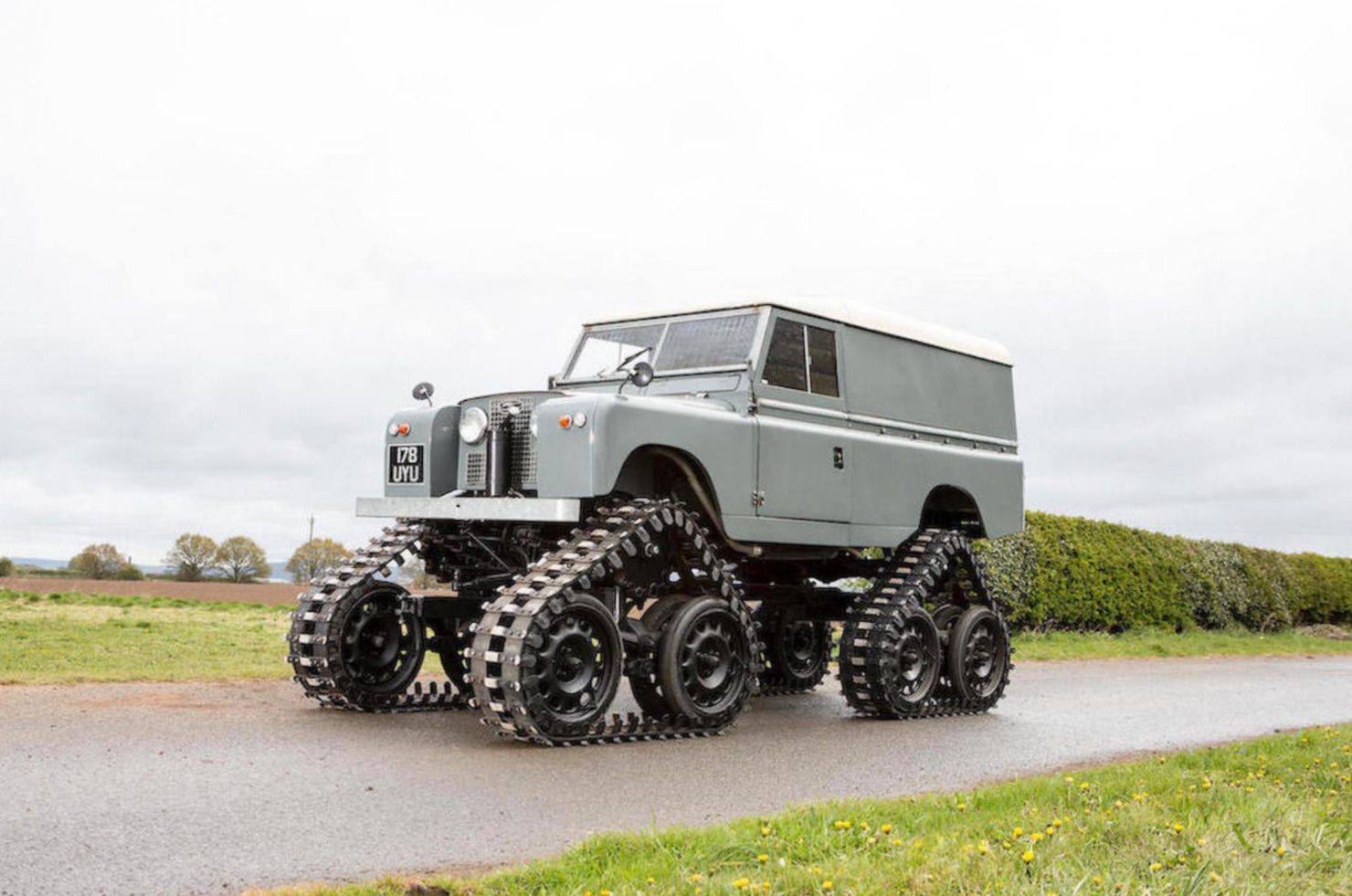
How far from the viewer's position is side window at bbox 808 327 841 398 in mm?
10930

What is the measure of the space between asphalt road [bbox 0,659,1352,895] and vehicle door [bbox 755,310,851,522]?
1.80m

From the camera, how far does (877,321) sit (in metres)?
11.8

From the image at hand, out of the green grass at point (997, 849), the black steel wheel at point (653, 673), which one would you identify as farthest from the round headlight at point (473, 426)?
the green grass at point (997, 849)

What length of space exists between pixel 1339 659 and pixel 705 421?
18.1 metres

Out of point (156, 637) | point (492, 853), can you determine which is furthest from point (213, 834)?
point (156, 637)

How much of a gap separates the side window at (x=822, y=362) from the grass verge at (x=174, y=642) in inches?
216

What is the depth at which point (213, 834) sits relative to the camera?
568 centimetres

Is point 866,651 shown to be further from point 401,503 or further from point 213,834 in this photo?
point 213,834

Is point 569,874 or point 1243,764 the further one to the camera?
point 1243,764

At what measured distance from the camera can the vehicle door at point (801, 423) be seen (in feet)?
33.8

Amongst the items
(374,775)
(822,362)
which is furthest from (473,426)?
(374,775)

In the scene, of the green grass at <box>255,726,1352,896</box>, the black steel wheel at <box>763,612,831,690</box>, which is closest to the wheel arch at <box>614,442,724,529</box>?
the black steel wheel at <box>763,612,831,690</box>

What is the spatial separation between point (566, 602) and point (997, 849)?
379 cm

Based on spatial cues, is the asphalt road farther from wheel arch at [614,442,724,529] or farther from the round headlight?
the round headlight
